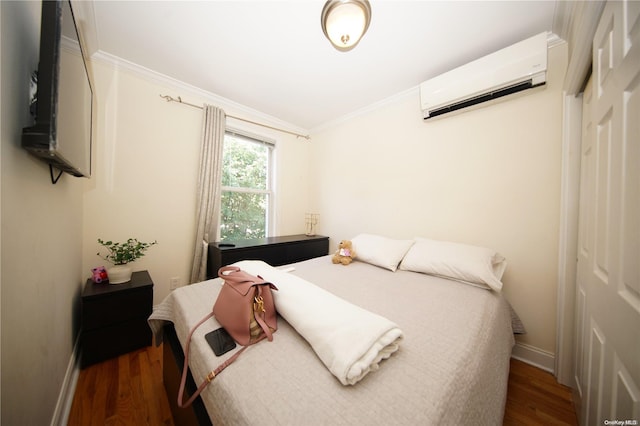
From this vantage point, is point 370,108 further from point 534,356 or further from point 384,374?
point 534,356

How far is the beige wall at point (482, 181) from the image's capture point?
1546 millimetres

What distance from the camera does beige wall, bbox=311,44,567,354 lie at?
155 cm

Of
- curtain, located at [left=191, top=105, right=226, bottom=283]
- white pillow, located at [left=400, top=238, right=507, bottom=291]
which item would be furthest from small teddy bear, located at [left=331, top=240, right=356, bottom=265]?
curtain, located at [left=191, top=105, right=226, bottom=283]

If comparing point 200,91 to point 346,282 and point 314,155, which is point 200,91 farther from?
point 346,282

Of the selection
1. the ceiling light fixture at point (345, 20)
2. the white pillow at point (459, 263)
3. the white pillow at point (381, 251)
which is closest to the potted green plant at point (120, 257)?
the white pillow at point (381, 251)

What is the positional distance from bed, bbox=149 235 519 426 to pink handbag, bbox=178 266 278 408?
37mm

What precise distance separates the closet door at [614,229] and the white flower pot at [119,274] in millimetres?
2803

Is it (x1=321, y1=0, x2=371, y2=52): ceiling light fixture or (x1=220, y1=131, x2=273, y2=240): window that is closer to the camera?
(x1=321, y1=0, x2=371, y2=52): ceiling light fixture

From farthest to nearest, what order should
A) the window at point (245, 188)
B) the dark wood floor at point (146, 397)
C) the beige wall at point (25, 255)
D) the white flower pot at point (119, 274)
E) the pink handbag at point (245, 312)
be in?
the window at point (245, 188) < the white flower pot at point (119, 274) < the dark wood floor at point (146, 397) < the pink handbag at point (245, 312) < the beige wall at point (25, 255)

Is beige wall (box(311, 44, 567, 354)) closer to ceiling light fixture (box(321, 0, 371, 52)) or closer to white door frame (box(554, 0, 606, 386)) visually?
white door frame (box(554, 0, 606, 386))

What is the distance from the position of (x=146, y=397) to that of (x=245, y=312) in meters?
1.18

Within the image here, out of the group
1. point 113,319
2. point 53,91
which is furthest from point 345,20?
point 113,319

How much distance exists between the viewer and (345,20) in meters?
1.04

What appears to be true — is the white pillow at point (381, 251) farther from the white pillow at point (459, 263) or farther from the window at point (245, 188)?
the window at point (245, 188)
